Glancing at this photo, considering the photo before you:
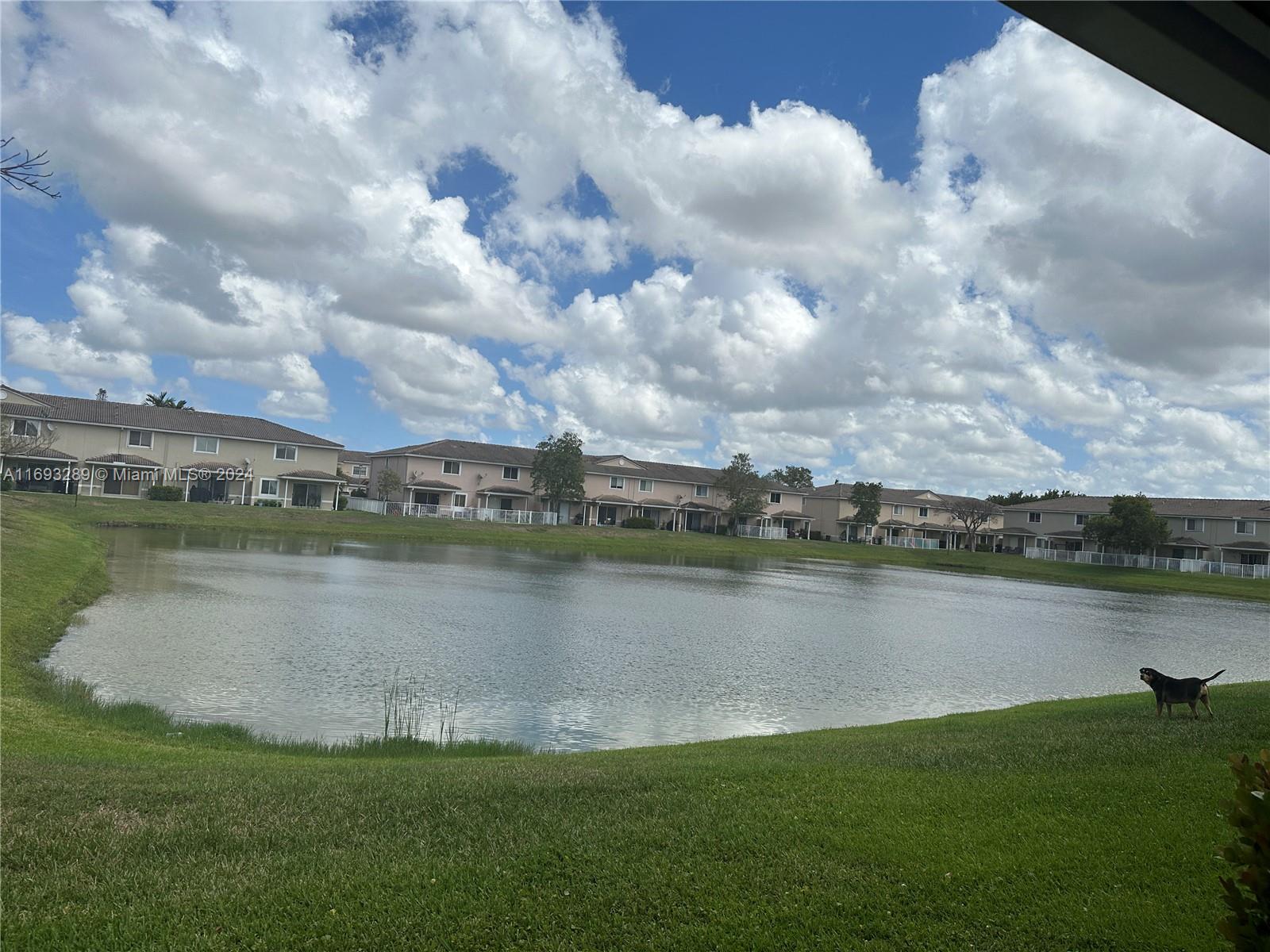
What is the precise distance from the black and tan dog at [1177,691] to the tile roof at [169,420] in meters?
68.7

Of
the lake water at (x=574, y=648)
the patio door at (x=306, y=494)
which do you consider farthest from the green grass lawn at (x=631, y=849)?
the patio door at (x=306, y=494)

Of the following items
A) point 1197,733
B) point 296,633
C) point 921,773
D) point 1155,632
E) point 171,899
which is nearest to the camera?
point 171,899

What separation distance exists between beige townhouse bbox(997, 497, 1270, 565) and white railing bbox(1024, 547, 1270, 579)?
7.89 feet

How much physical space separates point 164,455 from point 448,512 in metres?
21.2

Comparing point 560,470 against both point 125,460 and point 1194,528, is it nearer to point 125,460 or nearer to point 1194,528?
point 125,460

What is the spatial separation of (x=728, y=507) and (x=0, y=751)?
8877 centimetres

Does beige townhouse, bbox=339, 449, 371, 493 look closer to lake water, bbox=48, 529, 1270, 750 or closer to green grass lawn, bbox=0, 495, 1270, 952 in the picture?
lake water, bbox=48, 529, 1270, 750

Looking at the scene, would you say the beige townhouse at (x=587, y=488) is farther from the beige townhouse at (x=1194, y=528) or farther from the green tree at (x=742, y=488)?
the beige townhouse at (x=1194, y=528)

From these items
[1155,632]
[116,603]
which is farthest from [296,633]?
[1155,632]

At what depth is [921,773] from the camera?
875 centimetres

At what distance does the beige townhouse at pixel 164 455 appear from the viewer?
6241 cm

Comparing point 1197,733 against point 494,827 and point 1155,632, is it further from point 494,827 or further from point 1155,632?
point 1155,632

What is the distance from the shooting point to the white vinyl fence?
73.8 m

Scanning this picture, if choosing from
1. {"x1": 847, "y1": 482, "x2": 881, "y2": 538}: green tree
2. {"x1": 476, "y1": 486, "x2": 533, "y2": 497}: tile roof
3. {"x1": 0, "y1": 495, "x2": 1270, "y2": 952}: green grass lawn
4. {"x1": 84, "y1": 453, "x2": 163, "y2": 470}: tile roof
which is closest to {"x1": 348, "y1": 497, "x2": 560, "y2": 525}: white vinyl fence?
{"x1": 476, "y1": 486, "x2": 533, "y2": 497}: tile roof
